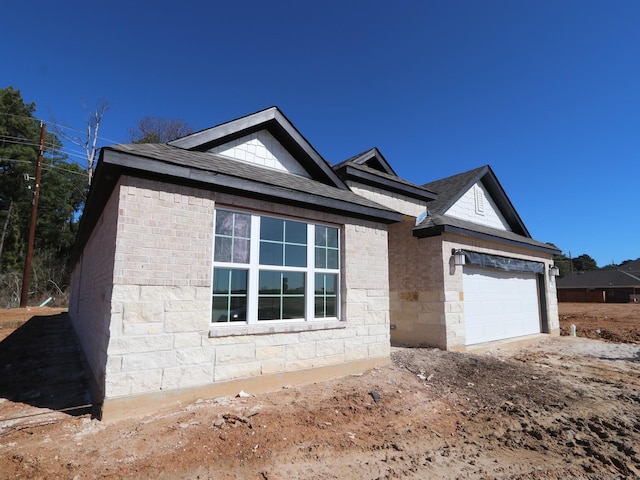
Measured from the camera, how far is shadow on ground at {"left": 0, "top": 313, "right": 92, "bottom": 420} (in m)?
5.38

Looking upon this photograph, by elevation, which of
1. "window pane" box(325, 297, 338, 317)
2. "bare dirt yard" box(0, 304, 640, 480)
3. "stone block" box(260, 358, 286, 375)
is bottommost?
"bare dirt yard" box(0, 304, 640, 480)

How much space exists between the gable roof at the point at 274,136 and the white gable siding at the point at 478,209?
226 inches

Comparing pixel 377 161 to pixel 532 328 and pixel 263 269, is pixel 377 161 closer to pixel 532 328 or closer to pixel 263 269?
pixel 263 269

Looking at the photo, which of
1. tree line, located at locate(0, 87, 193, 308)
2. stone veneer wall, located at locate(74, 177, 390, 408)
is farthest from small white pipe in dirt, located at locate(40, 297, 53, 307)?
stone veneer wall, located at locate(74, 177, 390, 408)

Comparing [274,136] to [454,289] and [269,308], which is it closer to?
[269,308]

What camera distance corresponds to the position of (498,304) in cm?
1226

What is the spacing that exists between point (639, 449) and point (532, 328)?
10.7 m

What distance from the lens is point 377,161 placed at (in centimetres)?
1095

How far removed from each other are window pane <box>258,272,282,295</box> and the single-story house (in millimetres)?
20

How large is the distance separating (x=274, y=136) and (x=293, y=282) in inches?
145

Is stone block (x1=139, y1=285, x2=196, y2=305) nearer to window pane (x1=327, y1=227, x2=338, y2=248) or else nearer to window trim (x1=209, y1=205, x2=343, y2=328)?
window trim (x1=209, y1=205, x2=343, y2=328)

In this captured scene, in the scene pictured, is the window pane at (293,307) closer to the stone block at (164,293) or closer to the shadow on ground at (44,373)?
the stone block at (164,293)

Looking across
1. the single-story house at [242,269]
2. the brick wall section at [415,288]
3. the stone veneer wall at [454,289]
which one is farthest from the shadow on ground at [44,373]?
the stone veneer wall at [454,289]

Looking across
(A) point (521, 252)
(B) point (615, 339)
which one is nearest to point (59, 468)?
(A) point (521, 252)
